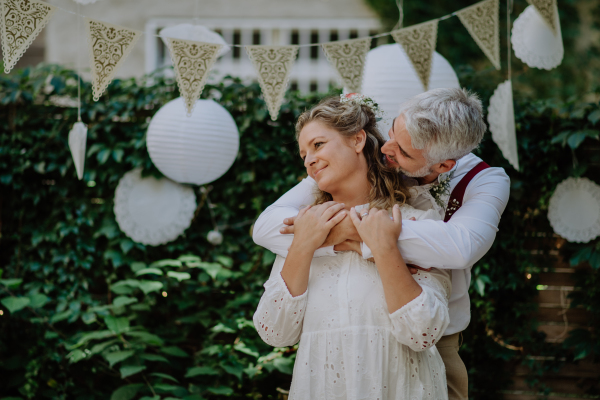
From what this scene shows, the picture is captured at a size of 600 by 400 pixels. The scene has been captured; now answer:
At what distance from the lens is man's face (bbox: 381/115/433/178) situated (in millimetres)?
1473

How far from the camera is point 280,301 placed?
1486mm

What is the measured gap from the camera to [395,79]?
8.27ft

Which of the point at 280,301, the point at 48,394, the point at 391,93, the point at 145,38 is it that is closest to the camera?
the point at 280,301

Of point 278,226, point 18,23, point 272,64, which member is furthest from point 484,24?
point 18,23

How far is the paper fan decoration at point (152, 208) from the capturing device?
314cm

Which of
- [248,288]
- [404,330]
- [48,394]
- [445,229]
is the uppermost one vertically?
[445,229]

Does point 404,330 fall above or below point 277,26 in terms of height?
below

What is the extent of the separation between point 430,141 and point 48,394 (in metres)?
2.73

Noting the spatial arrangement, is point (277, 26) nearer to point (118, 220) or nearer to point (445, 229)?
point (118, 220)

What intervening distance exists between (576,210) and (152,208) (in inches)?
95.3

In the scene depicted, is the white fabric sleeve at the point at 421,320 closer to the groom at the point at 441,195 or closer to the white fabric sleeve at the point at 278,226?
the groom at the point at 441,195

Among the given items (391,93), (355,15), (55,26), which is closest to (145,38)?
(55,26)

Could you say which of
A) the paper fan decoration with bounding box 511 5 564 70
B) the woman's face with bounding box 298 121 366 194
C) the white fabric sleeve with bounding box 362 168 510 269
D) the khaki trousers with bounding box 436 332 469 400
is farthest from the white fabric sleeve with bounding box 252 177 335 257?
the paper fan decoration with bounding box 511 5 564 70

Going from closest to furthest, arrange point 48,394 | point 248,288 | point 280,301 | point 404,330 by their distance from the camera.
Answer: point 404,330
point 280,301
point 48,394
point 248,288
